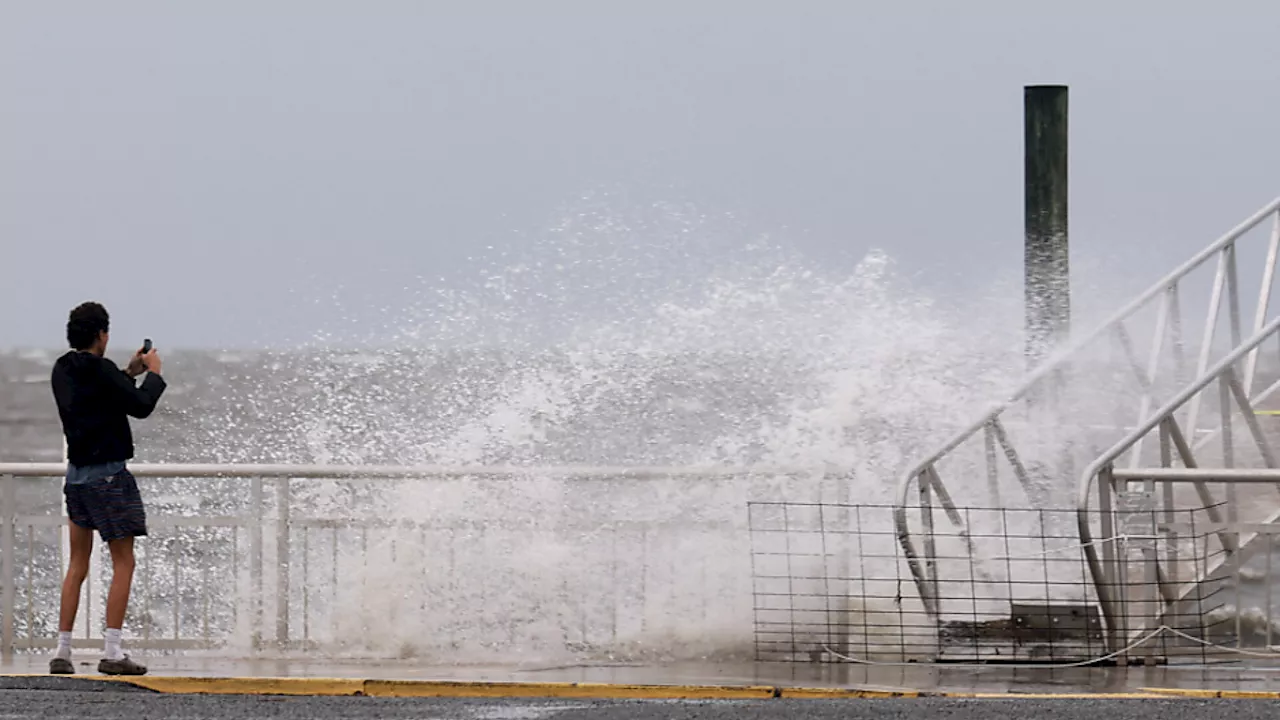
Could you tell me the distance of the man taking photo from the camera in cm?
977

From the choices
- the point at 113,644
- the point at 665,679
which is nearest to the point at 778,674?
the point at 665,679

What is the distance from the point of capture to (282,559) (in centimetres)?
1120

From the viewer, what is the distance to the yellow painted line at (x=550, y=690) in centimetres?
962

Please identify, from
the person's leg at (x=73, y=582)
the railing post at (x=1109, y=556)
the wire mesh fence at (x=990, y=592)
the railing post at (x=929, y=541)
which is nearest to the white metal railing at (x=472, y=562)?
the wire mesh fence at (x=990, y=592)

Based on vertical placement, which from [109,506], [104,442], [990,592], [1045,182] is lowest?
[990,592]

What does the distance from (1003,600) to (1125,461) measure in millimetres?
3940

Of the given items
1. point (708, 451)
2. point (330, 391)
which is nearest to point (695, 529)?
point (708, 451)

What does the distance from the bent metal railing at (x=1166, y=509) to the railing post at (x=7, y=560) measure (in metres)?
5.73

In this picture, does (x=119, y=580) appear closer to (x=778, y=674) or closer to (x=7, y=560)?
(x=7, y=560)

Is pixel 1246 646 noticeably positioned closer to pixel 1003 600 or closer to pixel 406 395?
pixel 1003 600

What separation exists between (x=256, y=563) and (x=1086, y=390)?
526 centimetres

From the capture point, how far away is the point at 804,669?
1062 centimetres

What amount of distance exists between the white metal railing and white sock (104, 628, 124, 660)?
1.19 metres

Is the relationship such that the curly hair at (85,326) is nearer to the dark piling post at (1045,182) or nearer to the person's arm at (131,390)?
the person's arm at (131,390)
